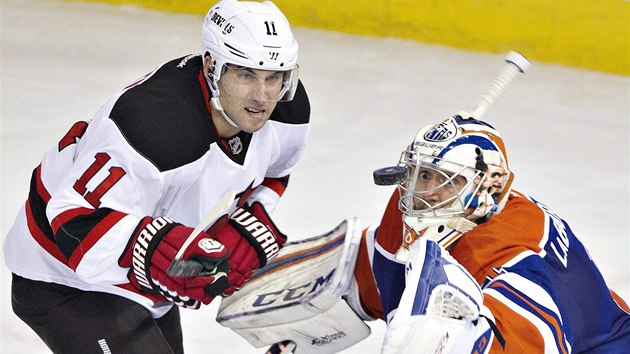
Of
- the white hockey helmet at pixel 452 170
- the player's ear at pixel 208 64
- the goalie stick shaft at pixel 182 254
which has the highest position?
the player's ear at pixel 208 64

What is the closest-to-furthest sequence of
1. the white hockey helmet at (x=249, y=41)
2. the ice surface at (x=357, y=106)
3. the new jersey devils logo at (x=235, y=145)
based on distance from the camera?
the white hockey helmet at (x=249, y=41) → the new jersey devils logo at (x=235, y=145) → the ice surface at (x=357, y=106)

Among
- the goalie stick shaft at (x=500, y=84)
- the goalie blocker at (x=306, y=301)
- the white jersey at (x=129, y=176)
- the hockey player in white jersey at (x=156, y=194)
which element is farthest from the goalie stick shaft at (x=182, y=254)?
the goalie stick shaft at (x=500, y=84)

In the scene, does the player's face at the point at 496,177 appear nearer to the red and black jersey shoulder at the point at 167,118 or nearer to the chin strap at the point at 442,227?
the chin strap at the point at 442,227

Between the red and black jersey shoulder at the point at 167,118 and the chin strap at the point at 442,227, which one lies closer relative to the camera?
the red and black jersey shoulder at the point at 167,118

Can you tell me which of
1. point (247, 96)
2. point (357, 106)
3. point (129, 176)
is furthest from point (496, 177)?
point (357, 106)

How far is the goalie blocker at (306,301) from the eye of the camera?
3.04m

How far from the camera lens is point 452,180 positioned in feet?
8.84

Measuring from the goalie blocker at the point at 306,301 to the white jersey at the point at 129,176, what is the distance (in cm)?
25

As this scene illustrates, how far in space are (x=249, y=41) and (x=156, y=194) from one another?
38 centimetres

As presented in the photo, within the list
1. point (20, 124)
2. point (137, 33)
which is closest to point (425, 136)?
point (20, 124)

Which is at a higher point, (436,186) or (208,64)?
(208,64)

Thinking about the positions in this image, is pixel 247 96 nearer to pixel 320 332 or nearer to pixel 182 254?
pixel 182 254

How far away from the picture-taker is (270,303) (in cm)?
308

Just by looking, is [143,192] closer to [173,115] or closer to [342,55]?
[173,115]
